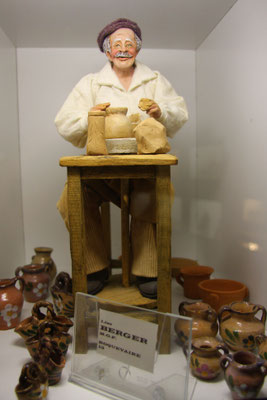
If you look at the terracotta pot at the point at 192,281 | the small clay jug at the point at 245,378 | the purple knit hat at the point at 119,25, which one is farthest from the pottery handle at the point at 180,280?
the purple knit hat at the point at 119,25

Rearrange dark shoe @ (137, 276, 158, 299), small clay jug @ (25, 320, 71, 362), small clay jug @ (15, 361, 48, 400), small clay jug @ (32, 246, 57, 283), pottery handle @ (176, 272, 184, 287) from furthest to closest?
1. small clay jug @ (32, 246, 57, 283)
2. pottery handle @ (176, 272, 184, 287)
3. dark shoe @ (137, 276, 158, 299)
4. small clay jug @ (25, 320, 71, 362)
5. small clay jug @ (15, 361, 48, 400)

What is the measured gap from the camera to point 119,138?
149 centimetres

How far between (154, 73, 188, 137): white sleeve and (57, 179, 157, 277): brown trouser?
28 centimetres

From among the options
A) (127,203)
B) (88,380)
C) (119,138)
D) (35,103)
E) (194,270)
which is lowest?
(88,380)

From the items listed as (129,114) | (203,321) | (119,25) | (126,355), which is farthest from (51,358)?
(119,25)

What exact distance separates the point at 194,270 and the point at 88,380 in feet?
3.12

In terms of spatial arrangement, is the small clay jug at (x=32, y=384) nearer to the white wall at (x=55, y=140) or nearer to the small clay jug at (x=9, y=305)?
the small clay jug at (x=9, y=305)

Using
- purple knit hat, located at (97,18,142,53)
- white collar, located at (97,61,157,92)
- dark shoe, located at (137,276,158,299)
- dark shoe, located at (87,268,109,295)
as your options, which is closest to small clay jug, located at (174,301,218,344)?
dark shoe, located at (137,276,158,299)

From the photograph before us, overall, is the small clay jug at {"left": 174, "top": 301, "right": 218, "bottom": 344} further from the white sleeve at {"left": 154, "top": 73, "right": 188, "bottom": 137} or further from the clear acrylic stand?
the white sleeve at {"left": 154, "top": 73, "right": 188, "bottom": 137}

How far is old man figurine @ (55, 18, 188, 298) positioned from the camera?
157 centimetres

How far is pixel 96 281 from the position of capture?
1.60m

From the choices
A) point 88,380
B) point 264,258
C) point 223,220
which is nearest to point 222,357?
point 88,380

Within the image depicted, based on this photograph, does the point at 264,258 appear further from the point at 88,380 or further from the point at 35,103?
the point at 35,103

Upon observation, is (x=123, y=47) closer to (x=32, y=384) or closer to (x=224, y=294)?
(x=224, y=294)
